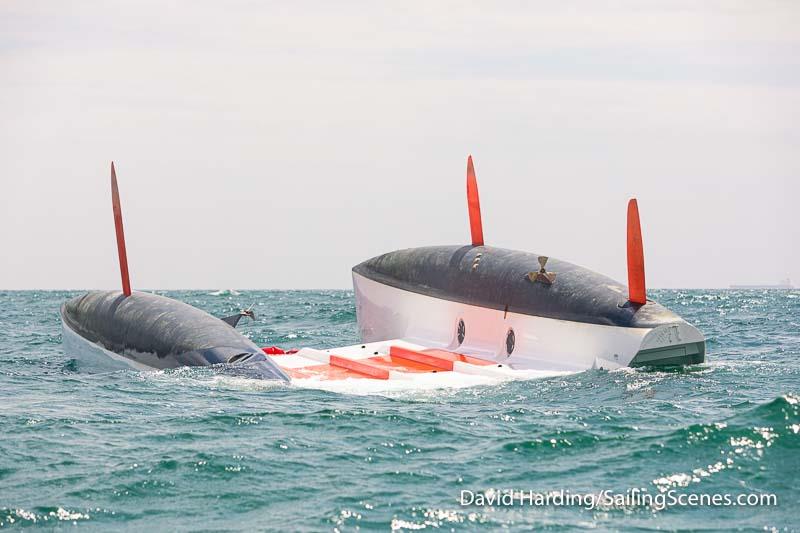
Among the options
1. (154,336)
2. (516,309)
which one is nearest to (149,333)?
(154,336)

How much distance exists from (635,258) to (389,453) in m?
9.49

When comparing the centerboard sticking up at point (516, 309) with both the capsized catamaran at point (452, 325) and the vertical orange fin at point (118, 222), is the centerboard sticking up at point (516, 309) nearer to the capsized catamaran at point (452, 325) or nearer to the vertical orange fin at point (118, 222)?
the capsized catamaran at point (452, 325)

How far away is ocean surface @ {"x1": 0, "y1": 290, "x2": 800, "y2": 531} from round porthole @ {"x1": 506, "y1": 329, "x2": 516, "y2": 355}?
285 cm

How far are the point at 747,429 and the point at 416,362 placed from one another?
9.61 meters

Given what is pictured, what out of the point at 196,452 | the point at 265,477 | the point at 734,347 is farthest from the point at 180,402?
the point at 734,347

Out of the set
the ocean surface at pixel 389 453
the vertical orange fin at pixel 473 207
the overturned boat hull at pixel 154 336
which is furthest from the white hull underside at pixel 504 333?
the overturned boat hull at pixel 154 336

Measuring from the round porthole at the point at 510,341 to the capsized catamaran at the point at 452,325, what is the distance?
22mm

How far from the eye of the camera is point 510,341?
23000mm

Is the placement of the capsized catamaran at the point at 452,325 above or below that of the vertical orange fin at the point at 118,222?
below

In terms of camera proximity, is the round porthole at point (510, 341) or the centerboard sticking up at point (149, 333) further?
the round porthole at point (510, 341)

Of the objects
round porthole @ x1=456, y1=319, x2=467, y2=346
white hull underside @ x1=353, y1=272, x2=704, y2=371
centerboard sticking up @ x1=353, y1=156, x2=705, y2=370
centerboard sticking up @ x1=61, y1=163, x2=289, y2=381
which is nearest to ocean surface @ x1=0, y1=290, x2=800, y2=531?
white hull underside @ x1=353, y1=272, x2=704, y2=371

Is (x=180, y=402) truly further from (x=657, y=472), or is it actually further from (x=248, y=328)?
(x=248, y=328)

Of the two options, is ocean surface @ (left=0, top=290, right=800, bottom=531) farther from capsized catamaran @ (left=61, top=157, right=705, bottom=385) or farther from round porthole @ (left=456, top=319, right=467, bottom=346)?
round porthole @ (left=456, top=319, right=467, bottom=346)

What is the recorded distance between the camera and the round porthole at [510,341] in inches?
902
